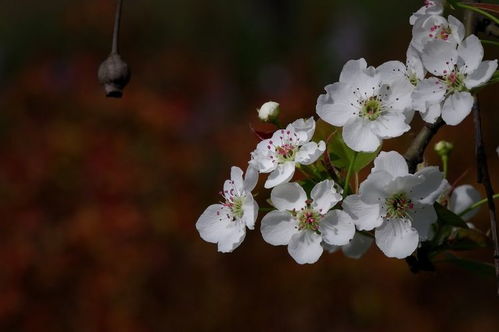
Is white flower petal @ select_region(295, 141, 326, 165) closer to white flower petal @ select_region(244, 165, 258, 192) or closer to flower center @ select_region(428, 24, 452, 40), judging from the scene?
white flower petal @ select_region(244, 165, 258, 192)

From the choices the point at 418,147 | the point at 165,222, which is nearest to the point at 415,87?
the point at 418,147

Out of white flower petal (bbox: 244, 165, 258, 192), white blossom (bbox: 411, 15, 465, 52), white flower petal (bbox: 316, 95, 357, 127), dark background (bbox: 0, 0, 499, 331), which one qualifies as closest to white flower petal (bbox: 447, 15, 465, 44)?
white blossom (bbox: 411, 15, 465, 52)

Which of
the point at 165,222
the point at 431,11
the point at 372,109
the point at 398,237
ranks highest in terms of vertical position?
the point at 165,222

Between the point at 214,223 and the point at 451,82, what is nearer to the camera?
the point at 451,82

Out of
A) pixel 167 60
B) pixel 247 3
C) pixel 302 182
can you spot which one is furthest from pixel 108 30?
pixel 302 182

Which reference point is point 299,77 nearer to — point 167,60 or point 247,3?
point 167,60

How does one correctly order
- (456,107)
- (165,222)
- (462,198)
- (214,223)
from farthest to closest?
(165,222), (462,198), (214,223), (456,107)

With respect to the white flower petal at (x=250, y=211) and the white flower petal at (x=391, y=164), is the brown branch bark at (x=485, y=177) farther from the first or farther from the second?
the white flower petal at (x=250, y=211)

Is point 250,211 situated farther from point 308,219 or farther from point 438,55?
point 438,55
